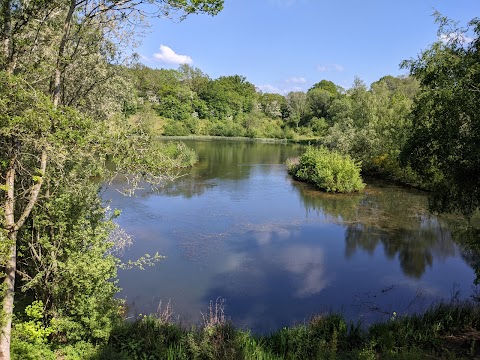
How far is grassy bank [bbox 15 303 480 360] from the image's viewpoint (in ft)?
23.8

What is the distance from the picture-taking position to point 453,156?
367 inches

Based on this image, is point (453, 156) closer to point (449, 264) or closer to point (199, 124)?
point (449, 264)

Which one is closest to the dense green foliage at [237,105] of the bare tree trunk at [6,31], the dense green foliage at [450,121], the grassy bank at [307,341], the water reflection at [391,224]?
the water reflection at [391,224]

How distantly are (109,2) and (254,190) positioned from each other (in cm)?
2106

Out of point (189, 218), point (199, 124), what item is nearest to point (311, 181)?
point (189, 218)

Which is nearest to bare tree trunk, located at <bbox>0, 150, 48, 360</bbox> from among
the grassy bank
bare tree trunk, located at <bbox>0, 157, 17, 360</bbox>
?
bare tree trunk, located at <bbox>0, 157, 17, 360</bbox>

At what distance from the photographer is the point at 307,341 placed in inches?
317

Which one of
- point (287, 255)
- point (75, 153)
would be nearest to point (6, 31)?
point (75, 153)

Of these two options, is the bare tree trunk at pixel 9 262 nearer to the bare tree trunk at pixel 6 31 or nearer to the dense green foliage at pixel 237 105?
the bare tree trunk at pixel 6 31

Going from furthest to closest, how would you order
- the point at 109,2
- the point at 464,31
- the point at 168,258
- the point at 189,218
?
the point at 189,218, the point at 168,258, the point at 464,31, the point at 109,2

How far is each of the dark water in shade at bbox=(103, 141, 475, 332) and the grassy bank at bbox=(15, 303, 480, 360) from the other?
178 cm

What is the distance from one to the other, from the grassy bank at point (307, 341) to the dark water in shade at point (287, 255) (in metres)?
1.78

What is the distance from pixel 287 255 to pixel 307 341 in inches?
286

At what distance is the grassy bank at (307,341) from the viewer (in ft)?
23.8
